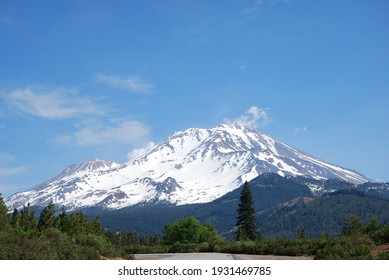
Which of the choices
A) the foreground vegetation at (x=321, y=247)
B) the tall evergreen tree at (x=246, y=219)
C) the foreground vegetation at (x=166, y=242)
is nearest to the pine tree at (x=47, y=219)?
the foreground vegetation at (x=166, y=242)

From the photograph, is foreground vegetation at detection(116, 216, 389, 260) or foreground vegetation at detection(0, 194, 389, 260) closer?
foreground vegetation at detection(0, 194, 389, 260)

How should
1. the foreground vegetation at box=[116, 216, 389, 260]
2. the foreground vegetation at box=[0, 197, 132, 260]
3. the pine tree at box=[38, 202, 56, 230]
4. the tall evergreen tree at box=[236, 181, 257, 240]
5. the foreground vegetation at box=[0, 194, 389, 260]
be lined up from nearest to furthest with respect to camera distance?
1. the foreground vegetation at box=[0, 197, 132, 260]
2. the foreground vegetation at box=[0, 194, 389, 260]
3. the foreground vegetation at box=[116, 216, 389, 260]
4. the pine tree at box=[38, 202, 56, 230]
5. the tall evergreen tree at box=[236, 181, 257, 240]

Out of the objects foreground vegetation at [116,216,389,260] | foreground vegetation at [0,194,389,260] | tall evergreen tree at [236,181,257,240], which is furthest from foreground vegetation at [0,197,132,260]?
tall evergreen tree at [236,181,257,240]

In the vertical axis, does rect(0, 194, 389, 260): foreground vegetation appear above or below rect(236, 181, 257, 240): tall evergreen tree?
below

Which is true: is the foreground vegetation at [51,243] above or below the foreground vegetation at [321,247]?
above

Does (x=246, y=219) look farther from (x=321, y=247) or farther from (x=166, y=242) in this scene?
(x=321, y=247)

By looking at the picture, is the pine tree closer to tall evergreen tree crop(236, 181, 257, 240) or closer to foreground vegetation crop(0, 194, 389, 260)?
foreground vegetation crop(0, 194, 389, 260)

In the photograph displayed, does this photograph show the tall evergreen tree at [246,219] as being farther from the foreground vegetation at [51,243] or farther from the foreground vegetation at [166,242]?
the foreground vegetation at [51,243]

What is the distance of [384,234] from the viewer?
24391 mm

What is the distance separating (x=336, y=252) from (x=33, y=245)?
1120 centimetres

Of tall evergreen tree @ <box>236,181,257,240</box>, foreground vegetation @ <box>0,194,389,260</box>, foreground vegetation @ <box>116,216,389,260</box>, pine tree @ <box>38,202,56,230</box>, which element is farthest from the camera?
tall evergreen tree @ <box>236,181,257,240</box>
